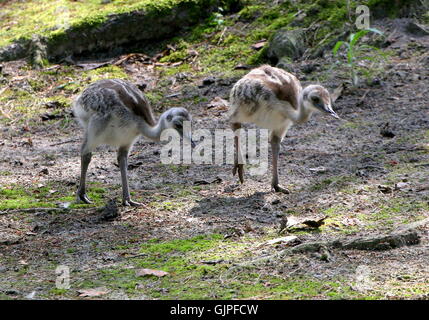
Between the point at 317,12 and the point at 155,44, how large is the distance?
2820mm

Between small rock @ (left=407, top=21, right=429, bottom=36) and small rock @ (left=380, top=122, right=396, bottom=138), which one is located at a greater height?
small rock @ (left=407, top=21, right=429, bottom=36)

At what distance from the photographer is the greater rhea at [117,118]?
6359mm

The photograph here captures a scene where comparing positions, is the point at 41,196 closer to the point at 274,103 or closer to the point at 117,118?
the point at 117,118

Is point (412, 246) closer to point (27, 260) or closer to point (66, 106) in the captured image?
point (27, 260)

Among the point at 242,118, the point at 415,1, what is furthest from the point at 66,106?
the point at 415,1

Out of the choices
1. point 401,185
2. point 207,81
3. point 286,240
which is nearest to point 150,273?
point 286,240

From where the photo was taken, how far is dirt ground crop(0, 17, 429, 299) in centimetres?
454

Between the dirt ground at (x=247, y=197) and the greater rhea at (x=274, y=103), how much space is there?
1.43ft

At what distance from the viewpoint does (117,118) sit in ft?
20.9

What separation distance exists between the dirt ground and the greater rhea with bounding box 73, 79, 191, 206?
0.56 metres

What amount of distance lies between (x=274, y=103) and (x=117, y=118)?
64.6 inches

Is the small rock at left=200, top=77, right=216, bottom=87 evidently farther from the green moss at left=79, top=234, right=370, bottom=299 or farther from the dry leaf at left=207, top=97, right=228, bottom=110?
the green moss at left=79, top=234, right=370, bottom=299

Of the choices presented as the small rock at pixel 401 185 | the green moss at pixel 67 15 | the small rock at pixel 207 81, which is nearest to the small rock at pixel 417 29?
the small rock at pixel 207 81

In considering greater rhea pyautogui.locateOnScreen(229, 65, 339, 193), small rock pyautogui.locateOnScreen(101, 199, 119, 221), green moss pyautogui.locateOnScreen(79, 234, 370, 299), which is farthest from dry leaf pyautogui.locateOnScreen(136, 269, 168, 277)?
greater rhea pyautogui.locateOnScreen(229, 65, 339, 193)
